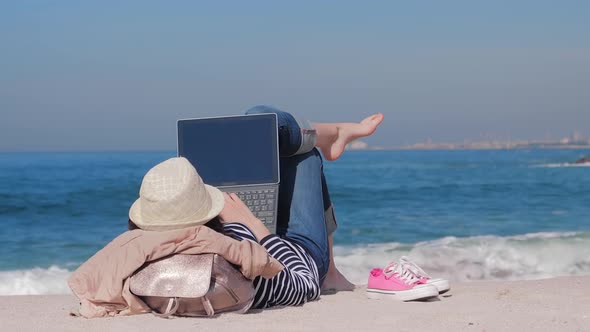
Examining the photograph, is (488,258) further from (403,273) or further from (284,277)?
(284,277)

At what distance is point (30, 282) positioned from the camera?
7914 millimetres

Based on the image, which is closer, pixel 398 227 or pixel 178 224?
pixel 178 224

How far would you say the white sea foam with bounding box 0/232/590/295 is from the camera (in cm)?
770

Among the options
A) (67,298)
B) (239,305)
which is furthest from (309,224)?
(67,298)

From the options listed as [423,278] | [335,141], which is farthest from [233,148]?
[423,278]

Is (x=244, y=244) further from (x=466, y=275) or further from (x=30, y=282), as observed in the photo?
(x=30, y=282)

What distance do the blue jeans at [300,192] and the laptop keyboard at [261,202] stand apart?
12 centimetres

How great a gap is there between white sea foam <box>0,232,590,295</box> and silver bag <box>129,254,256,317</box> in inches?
152

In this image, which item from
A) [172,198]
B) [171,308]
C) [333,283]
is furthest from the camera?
[333,283]

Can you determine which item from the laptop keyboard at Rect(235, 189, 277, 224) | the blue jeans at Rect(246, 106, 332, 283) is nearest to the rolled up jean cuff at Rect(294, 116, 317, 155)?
the blue jeans at Rect(246, 106, 332, 283)

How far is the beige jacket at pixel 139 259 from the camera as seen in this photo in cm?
350

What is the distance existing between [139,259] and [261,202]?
1021 mm

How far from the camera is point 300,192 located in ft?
14.5

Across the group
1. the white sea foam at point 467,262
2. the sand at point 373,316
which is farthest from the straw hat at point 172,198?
the white sea foam at point 467,262
